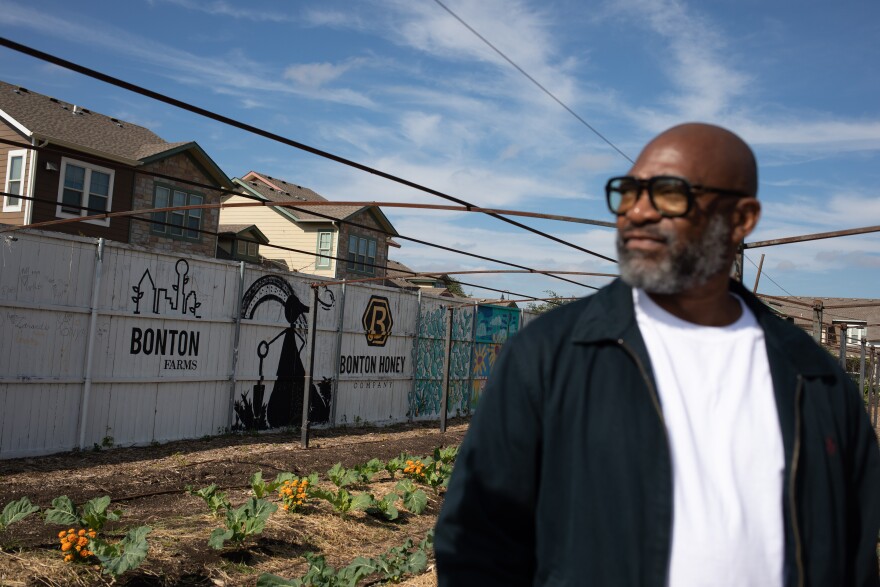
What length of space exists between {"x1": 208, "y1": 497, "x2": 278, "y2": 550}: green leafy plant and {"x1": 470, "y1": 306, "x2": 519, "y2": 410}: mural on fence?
1340cm

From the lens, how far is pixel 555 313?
1879 millimetres

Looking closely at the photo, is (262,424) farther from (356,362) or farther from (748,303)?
(748,303)

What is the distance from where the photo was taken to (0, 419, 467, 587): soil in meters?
5.41

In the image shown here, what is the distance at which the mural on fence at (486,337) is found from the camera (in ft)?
65.1

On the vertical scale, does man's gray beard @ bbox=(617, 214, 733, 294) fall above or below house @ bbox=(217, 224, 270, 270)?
below

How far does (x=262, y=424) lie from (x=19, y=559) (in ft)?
26.2

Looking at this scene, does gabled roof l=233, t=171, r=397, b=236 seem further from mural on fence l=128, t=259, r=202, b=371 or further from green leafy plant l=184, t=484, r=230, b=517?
green leafy plant l=184, t=484, r=230, b=517

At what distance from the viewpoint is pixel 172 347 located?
11.6 meters

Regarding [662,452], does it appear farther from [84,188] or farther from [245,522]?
[84,188]

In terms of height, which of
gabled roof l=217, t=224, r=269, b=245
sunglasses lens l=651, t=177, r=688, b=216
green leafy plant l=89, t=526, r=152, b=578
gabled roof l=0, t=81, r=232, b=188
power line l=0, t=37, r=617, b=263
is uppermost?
gabled roof l=0, t=81, r=232, b=188

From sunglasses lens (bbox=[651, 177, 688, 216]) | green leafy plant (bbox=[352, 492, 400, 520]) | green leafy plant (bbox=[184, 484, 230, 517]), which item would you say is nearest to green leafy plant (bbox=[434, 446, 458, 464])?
green leafy plant (bbox=[352, 492, 400, 520])

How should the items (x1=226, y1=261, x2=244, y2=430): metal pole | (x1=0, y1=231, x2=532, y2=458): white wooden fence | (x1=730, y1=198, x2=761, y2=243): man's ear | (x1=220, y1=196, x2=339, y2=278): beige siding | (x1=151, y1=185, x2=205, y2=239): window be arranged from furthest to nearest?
(x1=220, y1=196, x2=339, y2=278): beige siding < (x1=151, y1=185, x2=205, y2=239): window < (x1=226, y1=261, x2=244, y2=430): metal pole < (x1=0, y1=231, x2=532, y2=458): white wooden fence < (x1=730, y1=198, x2=761, y2=243): man's ear

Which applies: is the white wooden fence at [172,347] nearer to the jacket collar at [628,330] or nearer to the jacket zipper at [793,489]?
the jacket collar at [628,330]

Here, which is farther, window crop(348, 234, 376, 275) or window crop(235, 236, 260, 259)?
window crop(348, 234, 376, 275)
